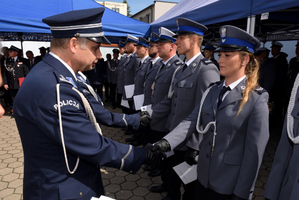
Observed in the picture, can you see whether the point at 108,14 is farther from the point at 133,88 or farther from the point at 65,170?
the point at 65,170

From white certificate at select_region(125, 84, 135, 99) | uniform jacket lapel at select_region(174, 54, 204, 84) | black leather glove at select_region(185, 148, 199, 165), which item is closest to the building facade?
white certificate at select_region(125, 84, 135, 99)

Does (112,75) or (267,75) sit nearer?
(267,75)

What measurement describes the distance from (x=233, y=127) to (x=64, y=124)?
1.22m

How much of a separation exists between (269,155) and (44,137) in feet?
15.9

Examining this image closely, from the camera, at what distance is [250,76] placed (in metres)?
1.74

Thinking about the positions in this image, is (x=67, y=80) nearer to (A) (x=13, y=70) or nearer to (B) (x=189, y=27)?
(B) (x=189, y=27)

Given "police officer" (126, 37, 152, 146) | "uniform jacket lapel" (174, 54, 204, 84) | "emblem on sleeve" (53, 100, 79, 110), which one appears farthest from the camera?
"police officer" (126, 37, 152, 146)

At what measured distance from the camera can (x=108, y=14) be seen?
267 inches

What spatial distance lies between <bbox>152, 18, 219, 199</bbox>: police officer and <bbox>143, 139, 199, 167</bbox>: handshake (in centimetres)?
52

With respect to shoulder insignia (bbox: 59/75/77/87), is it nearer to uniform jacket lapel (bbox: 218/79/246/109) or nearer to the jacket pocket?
uniform jacket lapel (bbox: 218/79/246/109)

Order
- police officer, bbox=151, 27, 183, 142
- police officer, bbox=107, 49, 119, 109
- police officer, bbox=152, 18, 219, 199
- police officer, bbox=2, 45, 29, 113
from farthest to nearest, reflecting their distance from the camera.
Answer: police officer, bbox=107, 49, 119, 109 < police officer, bbox=2, 45, 29, 113 < police officer, bbox=151, 27, 183, 142 < police officer, bbox=152, 18, 219, 199

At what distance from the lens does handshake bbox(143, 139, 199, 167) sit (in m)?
1.65

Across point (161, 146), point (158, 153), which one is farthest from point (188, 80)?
point (158, 153)

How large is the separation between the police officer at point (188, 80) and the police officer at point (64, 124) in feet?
4.16
